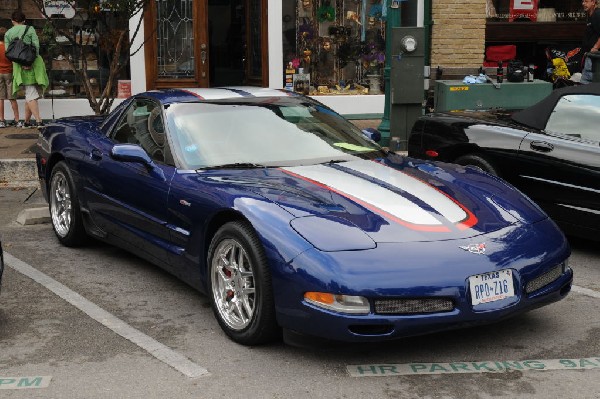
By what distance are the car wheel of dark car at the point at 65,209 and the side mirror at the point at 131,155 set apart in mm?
1302

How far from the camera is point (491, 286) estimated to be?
181 inches

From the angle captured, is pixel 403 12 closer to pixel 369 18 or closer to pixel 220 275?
pixel 369 18

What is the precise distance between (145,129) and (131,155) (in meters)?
0.57

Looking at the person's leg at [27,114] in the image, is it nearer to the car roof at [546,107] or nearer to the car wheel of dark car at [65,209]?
the car wheel of dark car at [65,209]

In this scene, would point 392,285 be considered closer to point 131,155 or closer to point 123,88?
point 131,155

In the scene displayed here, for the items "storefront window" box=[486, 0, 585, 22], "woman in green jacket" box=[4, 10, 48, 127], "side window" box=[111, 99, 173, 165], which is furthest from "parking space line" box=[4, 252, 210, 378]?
"storefront window" box=[486, 0, 585, 22]

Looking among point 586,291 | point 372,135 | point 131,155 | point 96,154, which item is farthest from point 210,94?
point 586,291

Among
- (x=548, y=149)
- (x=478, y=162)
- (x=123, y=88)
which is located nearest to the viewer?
(x=548, y=149)

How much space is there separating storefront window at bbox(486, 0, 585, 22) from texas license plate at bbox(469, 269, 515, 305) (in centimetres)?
1317

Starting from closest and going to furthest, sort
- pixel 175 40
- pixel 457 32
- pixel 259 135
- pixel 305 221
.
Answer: pixel 305 221 → pixel 259 135 → pixel 175 40 → pixel 457 32

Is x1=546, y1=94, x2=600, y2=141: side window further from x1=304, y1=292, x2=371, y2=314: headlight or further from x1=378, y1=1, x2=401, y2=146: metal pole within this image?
x1=378, y1=1, x2=401, y2=146: metal pole

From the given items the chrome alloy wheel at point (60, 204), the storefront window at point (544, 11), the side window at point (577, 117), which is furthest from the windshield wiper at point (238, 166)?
the storefront window at point (544, 11)

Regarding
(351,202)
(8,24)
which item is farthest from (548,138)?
(8,24)

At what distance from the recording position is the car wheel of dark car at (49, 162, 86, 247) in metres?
7.14
